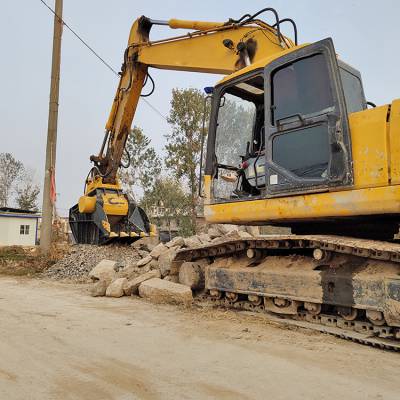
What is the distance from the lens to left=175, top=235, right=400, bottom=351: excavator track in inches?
151

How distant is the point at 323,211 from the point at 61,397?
2818 mm

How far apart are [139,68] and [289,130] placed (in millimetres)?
4620

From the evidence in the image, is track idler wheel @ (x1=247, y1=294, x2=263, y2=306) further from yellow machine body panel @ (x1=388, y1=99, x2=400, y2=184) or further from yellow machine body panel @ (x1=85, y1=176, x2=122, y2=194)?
yellow machine body panel @ (x1=85, y1=176, x2=122, y2=194)

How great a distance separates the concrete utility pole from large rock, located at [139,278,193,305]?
19.4 feet

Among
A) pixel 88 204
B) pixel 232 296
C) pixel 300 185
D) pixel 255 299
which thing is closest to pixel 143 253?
pixel 88 204

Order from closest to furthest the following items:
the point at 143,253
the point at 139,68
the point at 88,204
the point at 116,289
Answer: the point at 116,289 → the point at 139,68 → the point at 143,253 → the point at 88,204

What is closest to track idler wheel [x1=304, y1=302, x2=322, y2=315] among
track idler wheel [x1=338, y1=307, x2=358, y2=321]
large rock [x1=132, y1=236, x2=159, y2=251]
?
track idler wheel [x1=338, y1=307, x2=358, y2=321]

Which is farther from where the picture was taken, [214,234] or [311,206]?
[214,234]

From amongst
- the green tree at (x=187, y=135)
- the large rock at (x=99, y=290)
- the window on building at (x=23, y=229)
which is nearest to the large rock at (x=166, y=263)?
the large rock at (x=99, y=290)

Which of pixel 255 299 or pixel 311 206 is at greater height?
pixel 311 206

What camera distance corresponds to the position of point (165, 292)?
5.95 metres

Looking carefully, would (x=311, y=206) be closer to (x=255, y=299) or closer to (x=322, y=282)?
(x=322, y=282)

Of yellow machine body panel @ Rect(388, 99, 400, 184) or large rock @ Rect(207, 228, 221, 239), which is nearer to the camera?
yellow machine body panel @ Rect(388, 99, 400, 184)

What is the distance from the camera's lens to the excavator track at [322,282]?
3.83 meters
